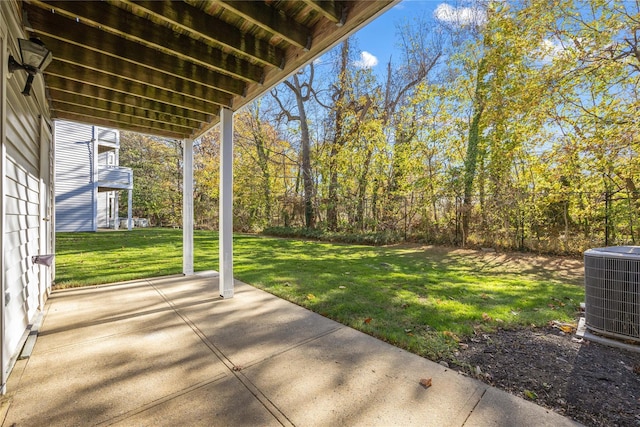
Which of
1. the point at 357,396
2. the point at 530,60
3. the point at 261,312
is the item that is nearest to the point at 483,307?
the point at 357,396

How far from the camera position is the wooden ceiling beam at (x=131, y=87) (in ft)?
9.11

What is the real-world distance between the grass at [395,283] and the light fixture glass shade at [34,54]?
10.3 feet

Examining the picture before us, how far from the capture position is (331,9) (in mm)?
2006

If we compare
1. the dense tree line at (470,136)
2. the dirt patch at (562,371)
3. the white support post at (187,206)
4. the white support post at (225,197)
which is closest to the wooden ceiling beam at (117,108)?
the white support post at (187,206)

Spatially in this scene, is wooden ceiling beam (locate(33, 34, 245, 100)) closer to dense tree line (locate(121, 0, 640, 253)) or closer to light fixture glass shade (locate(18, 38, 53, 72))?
light fixture glass shade (locate(18, 38, 53, 72))

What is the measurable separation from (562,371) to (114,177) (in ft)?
53.2

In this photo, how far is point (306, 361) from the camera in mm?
2113

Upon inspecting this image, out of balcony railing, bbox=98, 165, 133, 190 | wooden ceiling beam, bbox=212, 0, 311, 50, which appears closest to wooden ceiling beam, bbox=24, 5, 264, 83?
wooden ceiling beam, bbox=212, 0, 311, 50

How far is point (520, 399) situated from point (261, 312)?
2377 millimetres

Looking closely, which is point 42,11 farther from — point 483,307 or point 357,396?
point 483,307

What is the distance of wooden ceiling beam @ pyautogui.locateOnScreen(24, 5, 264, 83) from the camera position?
223 cm

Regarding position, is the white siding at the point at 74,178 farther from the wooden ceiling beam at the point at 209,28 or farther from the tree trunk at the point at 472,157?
the tree trunk at the point at 472,157

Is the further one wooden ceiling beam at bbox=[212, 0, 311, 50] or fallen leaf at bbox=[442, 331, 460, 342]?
fallen leaf at bbox=[442, 331, 460, 342]

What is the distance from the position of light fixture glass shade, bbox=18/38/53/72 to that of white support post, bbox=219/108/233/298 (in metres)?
1.74
